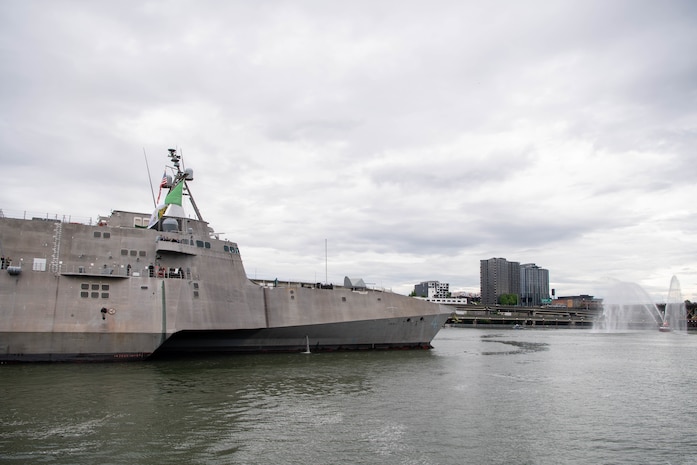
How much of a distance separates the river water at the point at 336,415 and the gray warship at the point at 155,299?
1540mm

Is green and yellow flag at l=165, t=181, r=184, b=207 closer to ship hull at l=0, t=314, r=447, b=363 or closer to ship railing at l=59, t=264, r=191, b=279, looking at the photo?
ship railing at l=59, t=264, r=191, b=279

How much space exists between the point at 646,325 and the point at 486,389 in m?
107

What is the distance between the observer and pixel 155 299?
26.5m

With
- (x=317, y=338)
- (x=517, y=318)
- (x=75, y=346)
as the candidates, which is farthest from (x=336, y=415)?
(x=517, y=318)

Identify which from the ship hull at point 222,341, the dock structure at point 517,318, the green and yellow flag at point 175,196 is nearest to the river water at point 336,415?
the ship hull at point 222,341

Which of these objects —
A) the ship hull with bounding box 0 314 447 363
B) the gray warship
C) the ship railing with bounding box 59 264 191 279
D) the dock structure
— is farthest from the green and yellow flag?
the dock structure

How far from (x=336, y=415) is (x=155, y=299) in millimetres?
14226

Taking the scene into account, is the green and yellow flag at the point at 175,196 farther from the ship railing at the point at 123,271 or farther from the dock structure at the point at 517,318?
the dock structure at the point at 517,318

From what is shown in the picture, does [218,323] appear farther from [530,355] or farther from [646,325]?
[646,325]

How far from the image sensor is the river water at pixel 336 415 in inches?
496

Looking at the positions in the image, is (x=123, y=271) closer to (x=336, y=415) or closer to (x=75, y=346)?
(x=75, y=346)

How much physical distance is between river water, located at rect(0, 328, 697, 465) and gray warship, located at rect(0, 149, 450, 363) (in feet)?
5.05

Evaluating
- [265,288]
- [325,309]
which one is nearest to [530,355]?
[325,309]

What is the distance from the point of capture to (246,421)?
15305mm
